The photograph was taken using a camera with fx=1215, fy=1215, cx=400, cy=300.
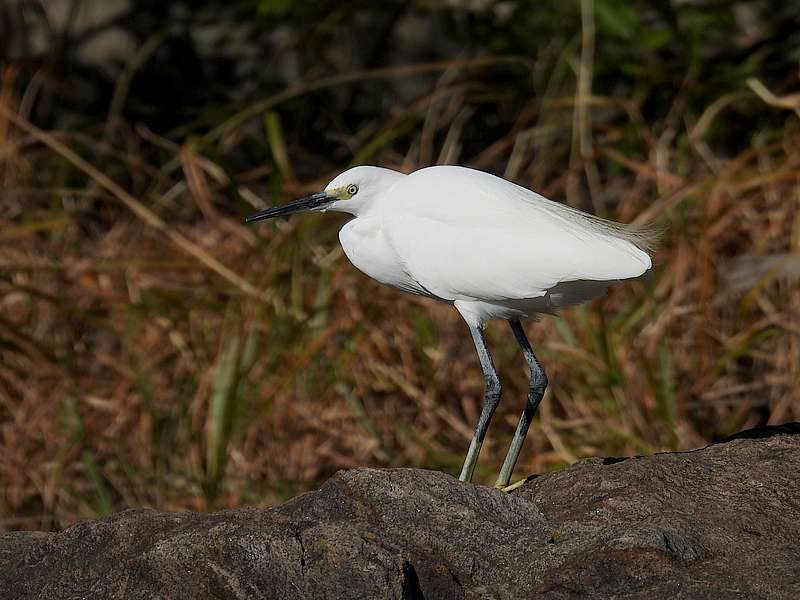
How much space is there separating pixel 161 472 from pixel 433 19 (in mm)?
2507

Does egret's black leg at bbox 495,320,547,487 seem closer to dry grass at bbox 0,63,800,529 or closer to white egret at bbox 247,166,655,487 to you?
white egret at bbox 247,166,655,487

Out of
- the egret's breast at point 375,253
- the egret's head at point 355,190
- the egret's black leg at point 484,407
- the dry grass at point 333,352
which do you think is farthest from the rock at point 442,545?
the dry grass at point 333,352

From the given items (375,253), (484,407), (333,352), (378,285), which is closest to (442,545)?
(484,407)

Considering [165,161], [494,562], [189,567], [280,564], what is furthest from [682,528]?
[165,161]

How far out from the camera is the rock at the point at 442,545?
1.62 metres

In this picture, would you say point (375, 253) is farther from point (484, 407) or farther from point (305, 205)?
point (484, 407)

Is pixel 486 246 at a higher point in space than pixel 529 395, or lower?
higher

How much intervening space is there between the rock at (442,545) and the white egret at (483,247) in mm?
350

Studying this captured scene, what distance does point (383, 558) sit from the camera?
1618 millimetres

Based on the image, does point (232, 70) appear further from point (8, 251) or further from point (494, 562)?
point (494, 562)

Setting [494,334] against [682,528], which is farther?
[494,334]

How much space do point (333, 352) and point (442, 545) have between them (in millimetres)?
2044

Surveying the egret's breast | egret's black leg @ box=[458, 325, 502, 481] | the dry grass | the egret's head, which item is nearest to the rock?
egret's black leg @ box=[458, 325, 502, 481]

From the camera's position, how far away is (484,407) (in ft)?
7.46
